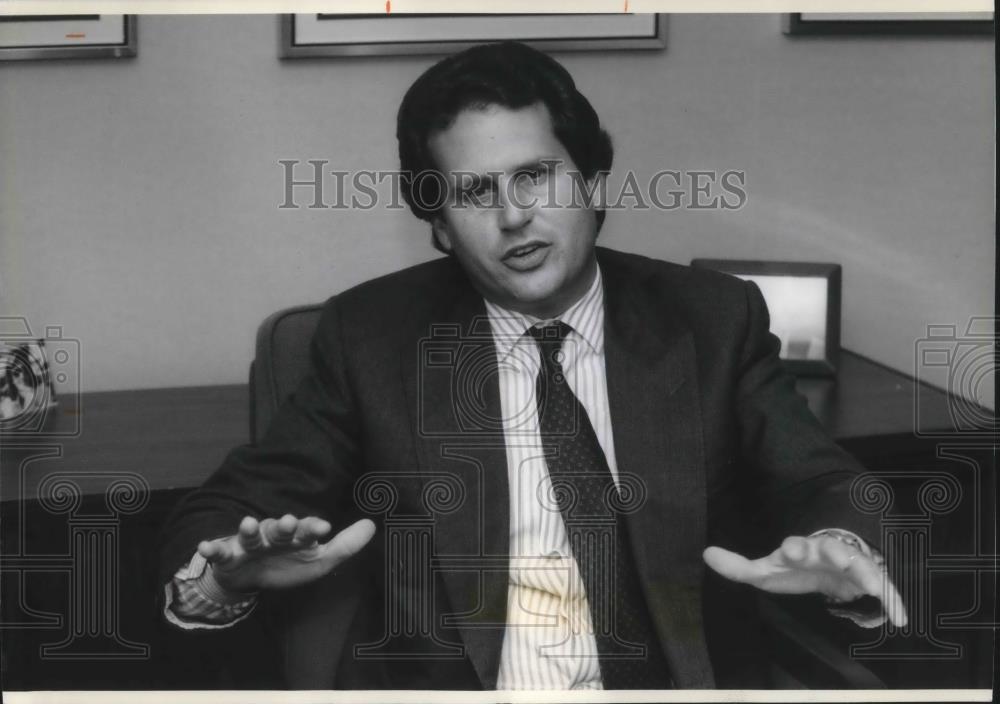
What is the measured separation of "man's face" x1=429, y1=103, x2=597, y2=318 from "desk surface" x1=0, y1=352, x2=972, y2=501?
31 centimetres

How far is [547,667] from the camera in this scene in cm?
114

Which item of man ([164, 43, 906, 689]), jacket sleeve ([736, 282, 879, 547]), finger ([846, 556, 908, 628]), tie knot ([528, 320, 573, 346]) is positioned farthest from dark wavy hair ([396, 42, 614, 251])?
finger ([846, 556, 908, 628])

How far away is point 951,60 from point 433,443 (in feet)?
2.43

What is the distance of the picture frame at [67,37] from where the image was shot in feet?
3.75

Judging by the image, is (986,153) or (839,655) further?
(986,153)

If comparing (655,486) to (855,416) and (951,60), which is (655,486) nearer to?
(855,416)

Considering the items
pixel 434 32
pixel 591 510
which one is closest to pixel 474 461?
pixel 591 510

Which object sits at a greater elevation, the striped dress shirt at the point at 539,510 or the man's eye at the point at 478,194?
the man's eye at the point at 478,194

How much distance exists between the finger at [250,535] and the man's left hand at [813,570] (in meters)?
0.49

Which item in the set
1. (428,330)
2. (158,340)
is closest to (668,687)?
(428,330)

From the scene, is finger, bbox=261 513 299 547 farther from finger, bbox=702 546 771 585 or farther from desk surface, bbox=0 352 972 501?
finger, bbox=702 546 771 585

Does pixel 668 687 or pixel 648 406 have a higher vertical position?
pixel 648 406

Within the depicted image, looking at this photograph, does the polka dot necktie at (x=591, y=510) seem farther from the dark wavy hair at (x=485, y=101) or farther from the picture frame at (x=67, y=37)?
the picture frame at (x=67, y=37)

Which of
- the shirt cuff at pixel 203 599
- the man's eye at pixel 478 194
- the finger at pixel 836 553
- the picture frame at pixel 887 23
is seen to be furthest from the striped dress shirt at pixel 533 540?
the picture frame at pixel 887 23
